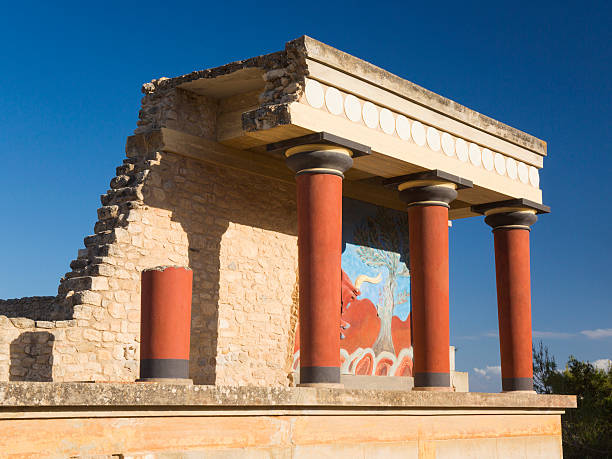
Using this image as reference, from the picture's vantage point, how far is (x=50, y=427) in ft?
17.2

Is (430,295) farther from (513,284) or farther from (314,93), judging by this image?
(314,93)

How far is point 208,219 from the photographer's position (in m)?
11.2

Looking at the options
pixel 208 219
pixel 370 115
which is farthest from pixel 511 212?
pixel 208 219

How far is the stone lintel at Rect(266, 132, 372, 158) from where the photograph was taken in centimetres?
960

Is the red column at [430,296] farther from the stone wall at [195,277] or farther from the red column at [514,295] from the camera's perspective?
the red column at [514,295]

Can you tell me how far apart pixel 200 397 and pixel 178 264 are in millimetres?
4766

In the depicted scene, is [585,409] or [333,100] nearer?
[333,100]

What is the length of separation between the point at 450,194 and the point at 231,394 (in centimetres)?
615

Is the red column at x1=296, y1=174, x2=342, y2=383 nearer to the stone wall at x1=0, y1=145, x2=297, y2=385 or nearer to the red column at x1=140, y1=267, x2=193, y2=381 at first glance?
the stone wall at x1=0, y1=145, x2=297, y2=385

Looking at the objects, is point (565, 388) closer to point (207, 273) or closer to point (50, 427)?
point (207, 273)

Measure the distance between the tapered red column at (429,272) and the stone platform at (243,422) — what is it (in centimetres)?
103

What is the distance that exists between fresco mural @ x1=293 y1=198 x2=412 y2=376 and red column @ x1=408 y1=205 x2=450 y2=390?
1.84 m

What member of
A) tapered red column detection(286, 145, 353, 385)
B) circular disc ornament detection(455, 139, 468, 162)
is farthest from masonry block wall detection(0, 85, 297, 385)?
circular disc ornament detection(455, 139, 468, 162)

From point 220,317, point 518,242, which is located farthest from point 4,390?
point 518,242
